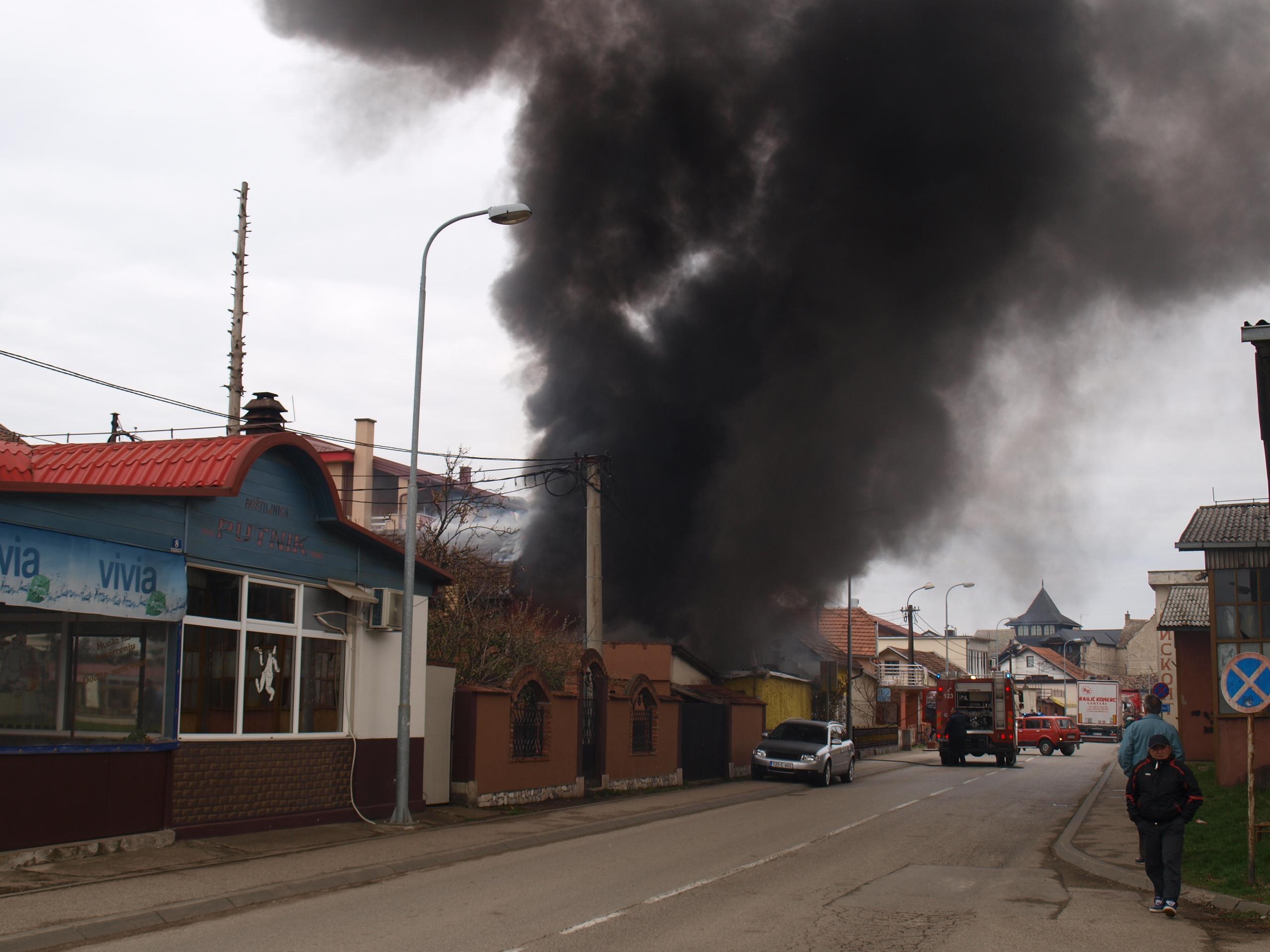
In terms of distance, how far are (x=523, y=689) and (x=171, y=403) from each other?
8028 mm

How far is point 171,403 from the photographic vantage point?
65.8 feet

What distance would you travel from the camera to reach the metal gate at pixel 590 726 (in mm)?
19922

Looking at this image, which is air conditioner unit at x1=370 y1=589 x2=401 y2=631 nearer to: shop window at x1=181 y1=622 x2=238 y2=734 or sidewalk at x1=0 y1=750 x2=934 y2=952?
shop window at x1=181 y1=622 x2=238 y2=734

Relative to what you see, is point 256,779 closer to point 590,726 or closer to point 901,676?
point 590,726

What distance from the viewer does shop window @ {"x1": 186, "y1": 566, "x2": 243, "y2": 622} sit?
12.1m

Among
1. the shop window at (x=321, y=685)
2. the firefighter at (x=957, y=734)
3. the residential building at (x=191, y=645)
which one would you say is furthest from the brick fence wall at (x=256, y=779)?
the firefighter at (x=957, y=734)

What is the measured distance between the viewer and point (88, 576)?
1062cm

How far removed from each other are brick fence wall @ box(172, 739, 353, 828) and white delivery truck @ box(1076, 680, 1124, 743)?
54.8m

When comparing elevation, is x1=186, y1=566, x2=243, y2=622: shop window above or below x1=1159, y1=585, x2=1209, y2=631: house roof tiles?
below

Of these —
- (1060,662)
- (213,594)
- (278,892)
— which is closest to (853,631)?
(213,594)

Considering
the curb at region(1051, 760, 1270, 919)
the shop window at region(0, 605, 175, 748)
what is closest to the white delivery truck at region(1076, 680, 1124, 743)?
the curb at region(1051, 760, 1270, 919)

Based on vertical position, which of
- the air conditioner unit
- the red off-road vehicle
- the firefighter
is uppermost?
the air conditioner unit

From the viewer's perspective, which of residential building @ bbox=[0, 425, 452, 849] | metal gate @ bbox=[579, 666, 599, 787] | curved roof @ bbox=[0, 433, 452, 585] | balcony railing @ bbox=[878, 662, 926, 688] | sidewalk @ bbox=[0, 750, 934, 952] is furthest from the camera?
balcony railing @ bbox=[878, 662, 926, 688]

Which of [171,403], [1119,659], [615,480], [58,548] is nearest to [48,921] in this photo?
[58,548]
